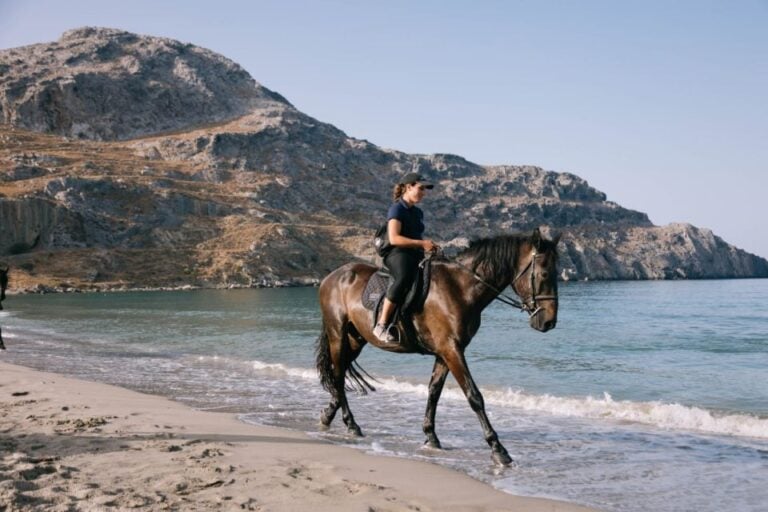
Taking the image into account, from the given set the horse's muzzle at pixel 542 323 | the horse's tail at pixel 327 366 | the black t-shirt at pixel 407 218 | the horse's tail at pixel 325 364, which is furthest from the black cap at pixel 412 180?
the horse's tail at pixel 325 364

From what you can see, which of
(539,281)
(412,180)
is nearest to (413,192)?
(412,180)

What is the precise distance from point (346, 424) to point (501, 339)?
2344cm

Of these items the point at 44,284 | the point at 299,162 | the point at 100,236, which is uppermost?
the point at 299,162

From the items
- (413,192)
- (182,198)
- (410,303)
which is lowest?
(410,303)

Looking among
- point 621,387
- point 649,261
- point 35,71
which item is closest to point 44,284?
point 621,387

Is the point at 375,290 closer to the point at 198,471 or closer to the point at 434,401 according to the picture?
the point at 434,401

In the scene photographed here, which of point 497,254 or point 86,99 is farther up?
point 86,99

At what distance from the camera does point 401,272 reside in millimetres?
9492

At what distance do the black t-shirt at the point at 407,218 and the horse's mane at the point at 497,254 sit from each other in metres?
0.81

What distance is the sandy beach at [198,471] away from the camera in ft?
19.5

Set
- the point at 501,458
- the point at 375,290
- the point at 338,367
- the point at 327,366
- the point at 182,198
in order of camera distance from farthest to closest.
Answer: the point at 182,198, the point at 327,366, the point at 338,367, the point at 375,290, the point at 501,458

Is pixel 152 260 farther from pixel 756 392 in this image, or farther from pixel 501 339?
pixel 756 392

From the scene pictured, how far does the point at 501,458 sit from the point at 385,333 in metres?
2.45

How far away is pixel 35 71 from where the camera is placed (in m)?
180
